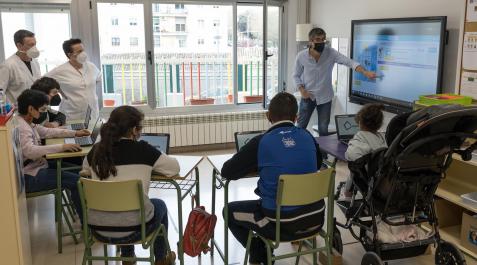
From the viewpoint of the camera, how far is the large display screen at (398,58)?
4.03 m

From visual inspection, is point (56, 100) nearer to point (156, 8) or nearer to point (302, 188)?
point (156, 8)

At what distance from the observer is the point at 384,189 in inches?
102

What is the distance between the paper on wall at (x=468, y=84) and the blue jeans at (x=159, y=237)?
2456mm

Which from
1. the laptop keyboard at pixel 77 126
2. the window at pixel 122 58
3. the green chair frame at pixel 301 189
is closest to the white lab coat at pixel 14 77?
the laptop keyboard at pixel 77 126

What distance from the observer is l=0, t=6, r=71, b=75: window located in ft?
16.9

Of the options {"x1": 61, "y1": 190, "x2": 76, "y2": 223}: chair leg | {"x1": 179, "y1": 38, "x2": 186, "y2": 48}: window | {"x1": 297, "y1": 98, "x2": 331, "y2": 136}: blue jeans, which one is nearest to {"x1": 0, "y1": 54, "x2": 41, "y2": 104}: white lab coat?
{"x1": 61, "y1": 190, "x2": 76, "y2": 223}: chair leg

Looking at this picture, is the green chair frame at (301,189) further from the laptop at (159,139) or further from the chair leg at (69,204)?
the chair leg at (69,204)

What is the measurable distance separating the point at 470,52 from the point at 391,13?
1.38 m

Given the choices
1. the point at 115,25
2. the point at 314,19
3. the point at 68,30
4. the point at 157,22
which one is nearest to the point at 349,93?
the point at 314,19

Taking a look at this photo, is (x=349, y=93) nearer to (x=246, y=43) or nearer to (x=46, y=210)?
(x=246, y=43)

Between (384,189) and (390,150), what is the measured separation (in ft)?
0.98

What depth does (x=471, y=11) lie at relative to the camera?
335 centimetres

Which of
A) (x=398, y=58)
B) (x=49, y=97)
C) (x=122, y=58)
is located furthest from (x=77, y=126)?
(x=398, y=58)

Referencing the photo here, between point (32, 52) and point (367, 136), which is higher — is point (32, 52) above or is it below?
above
